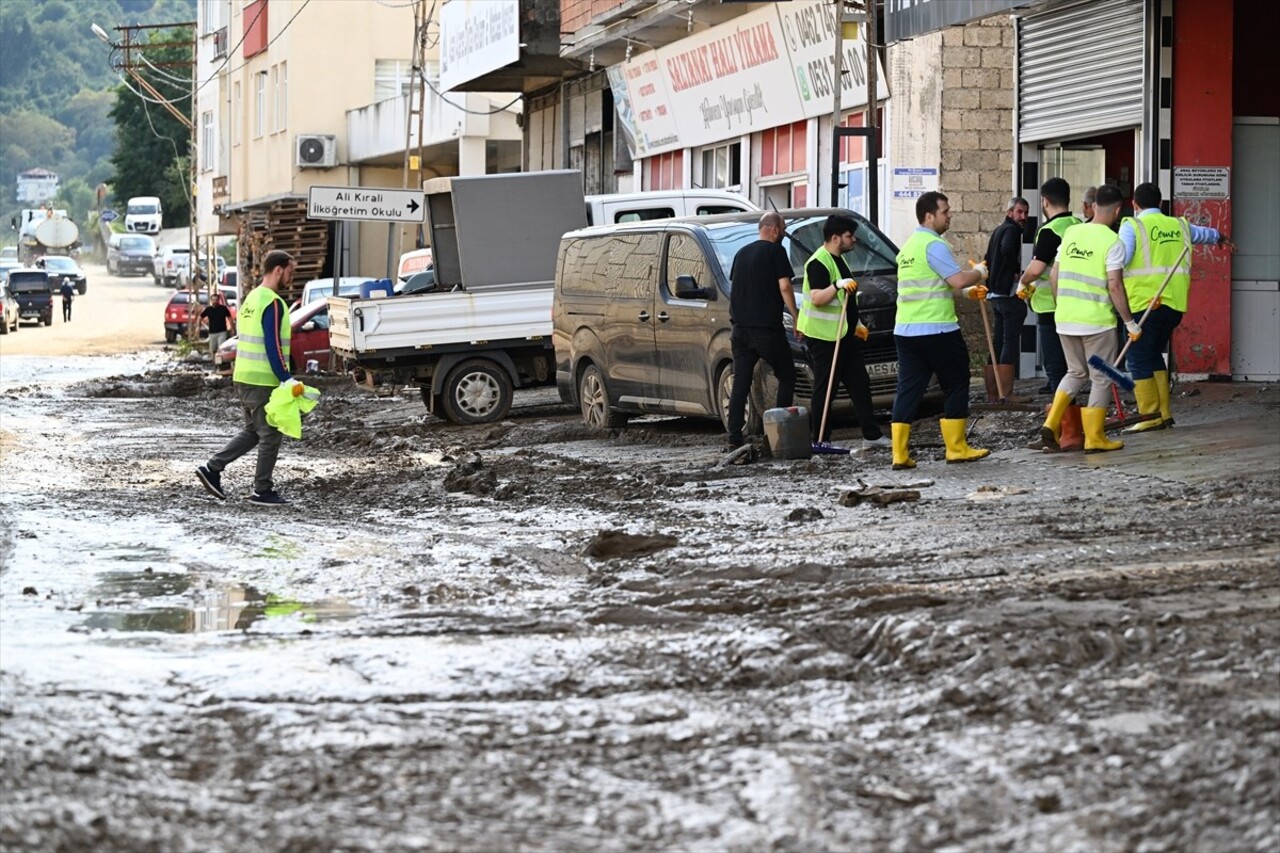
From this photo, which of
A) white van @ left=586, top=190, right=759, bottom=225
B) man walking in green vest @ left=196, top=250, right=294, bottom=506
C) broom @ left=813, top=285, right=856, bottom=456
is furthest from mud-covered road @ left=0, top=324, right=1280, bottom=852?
white van @ left=586, top=190, right=759, bottom=225

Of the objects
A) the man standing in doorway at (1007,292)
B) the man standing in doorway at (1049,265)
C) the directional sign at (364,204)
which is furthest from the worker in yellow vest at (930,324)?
the directional sign at (364,204)

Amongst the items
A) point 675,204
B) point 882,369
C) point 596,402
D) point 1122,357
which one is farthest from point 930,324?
point 675,204

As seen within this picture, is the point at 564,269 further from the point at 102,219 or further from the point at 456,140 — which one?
the point at 102,219

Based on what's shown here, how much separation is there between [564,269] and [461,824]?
13787 mm

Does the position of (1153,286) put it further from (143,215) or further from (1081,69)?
(143,215)

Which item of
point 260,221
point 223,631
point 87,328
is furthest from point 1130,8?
point 87,328

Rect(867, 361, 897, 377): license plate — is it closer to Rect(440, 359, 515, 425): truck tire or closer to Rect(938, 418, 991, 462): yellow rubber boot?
Rect(938, 418, 991, 462): yellow rubber boot

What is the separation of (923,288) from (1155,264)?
207 centimetres

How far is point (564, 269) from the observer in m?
18.7

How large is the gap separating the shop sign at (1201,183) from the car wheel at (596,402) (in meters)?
5.21

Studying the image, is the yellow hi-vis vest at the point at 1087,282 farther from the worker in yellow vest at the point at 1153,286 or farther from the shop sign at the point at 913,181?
the shop sign at the point at 913,181

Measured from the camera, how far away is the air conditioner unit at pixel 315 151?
169 ft

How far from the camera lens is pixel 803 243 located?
16.2 m

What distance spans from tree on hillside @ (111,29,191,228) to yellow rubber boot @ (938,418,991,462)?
9492 centimetres
